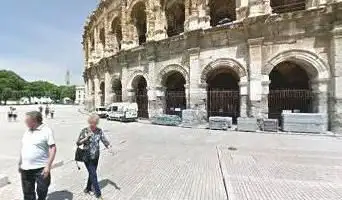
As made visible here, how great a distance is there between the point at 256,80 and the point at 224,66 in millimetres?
2588

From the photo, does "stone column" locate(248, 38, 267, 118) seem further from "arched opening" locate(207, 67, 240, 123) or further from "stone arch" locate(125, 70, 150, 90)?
"stone arch" locate(125, 70, 150, 90)

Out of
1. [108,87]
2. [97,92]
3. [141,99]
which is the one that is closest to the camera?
[141,99]

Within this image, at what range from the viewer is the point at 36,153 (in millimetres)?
3729

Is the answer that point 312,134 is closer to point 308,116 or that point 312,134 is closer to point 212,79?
point 308,116

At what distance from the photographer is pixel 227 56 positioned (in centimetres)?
1706

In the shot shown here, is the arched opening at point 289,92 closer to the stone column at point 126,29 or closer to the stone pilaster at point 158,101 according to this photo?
the stone pilaster at point 158,101

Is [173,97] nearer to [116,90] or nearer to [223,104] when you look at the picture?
[223,104]

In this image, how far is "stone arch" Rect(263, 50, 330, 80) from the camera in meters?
14.5

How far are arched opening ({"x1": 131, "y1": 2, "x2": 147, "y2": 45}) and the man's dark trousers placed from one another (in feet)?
70.3

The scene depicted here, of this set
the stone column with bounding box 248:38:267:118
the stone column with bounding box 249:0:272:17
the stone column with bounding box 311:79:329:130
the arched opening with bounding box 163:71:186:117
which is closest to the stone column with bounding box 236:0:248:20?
the stone column with bounding box 249:0:272:17

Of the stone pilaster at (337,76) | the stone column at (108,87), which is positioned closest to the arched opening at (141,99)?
the stone column at (108,87)

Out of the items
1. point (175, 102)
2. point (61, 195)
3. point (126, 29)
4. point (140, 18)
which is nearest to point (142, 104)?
point (175, 102)

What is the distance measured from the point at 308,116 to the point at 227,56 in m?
5.90

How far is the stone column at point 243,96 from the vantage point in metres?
16.2
